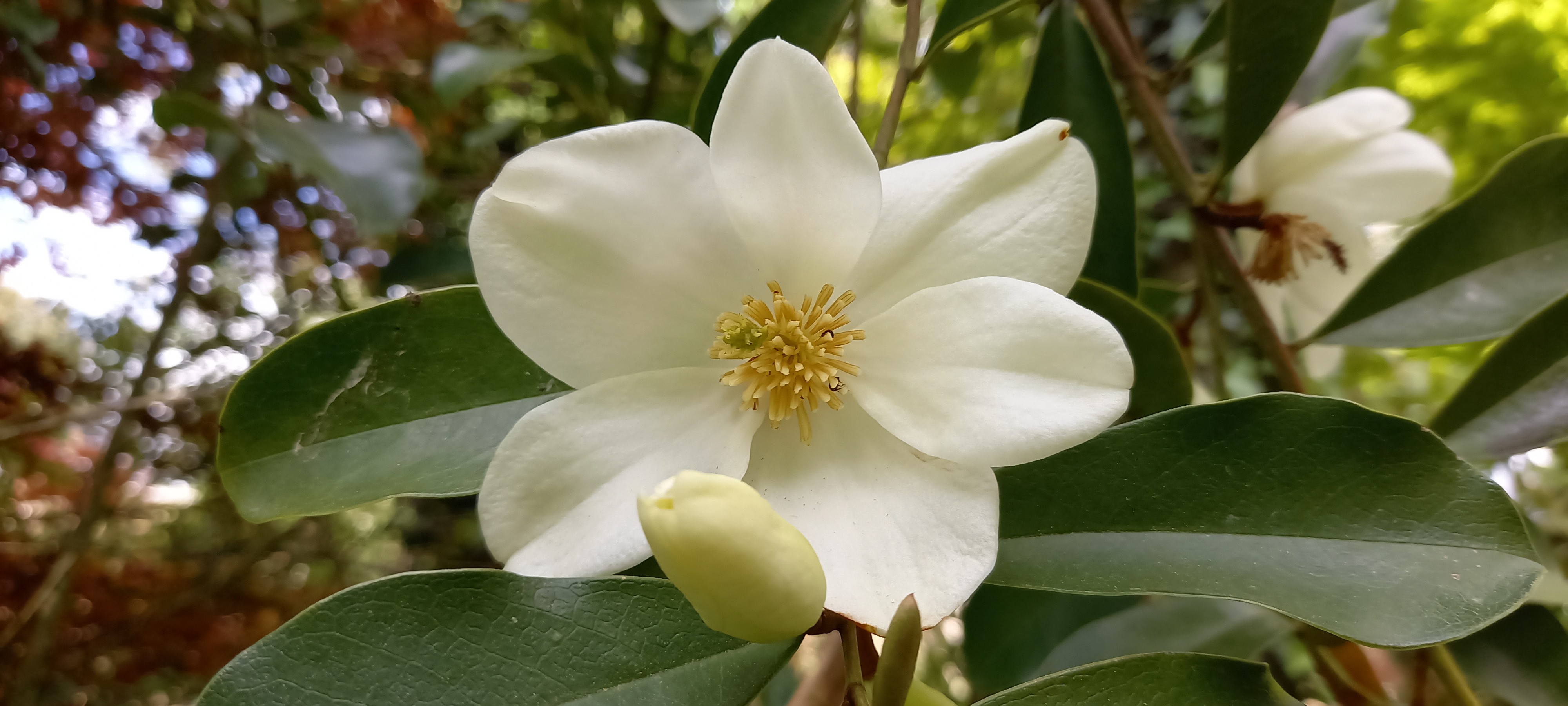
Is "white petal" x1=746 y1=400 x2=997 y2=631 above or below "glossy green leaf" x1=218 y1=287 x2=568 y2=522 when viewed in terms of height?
above

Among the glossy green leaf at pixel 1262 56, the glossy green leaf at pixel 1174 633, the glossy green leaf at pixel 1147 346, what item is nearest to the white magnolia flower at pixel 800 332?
the glossy green leaf at pixel 1147 346

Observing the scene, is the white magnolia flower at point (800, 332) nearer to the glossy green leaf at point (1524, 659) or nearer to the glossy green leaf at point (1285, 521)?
the glossy green leaf at point (1285, 521)

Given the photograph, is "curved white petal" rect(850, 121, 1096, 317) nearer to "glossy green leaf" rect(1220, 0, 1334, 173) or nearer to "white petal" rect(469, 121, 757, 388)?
"white petal" rect(469, 121, 757, 388)

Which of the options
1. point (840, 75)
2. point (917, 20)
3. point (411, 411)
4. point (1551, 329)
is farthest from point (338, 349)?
point (840, 75)

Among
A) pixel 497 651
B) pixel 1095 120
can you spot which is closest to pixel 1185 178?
pixel 1095 120

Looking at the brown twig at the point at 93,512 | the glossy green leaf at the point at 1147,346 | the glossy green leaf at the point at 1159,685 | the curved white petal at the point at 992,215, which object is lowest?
the brown twig at the point at 93,512

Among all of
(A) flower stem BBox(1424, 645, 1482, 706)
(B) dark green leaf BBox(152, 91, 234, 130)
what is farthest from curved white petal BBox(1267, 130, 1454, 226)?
(B) dark green leaf BBox(152, 91, 234, 130)
